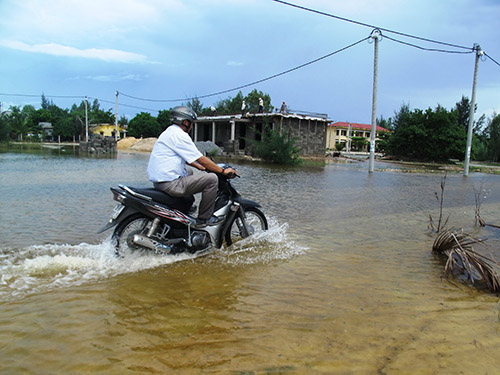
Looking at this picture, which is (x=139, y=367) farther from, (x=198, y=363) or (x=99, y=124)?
(x=99, y=124)

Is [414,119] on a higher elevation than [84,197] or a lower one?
higher

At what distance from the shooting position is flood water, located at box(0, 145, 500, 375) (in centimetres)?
268

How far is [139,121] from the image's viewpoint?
222 ft

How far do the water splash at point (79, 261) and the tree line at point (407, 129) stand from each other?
36644 millimetres

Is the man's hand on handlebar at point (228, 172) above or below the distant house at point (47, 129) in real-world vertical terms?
below

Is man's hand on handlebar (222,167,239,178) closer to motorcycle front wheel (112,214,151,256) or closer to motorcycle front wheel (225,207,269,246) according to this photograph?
motorcycle front wheel (225,207,269,246)

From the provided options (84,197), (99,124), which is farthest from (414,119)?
(99,124)

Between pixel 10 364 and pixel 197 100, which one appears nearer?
pixel 10 364

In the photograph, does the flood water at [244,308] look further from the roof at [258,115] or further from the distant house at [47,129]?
the distant house at [47,129]

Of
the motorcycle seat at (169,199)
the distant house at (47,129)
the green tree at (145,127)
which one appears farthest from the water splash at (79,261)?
the distant house at (47,129)

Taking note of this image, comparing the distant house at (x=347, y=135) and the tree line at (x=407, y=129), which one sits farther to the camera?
the distant house at (x=347, y=135)

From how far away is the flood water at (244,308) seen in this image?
8.80 ft

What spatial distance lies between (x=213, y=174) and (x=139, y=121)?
66.5 meters

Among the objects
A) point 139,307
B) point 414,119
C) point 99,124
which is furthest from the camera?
point 99,124
